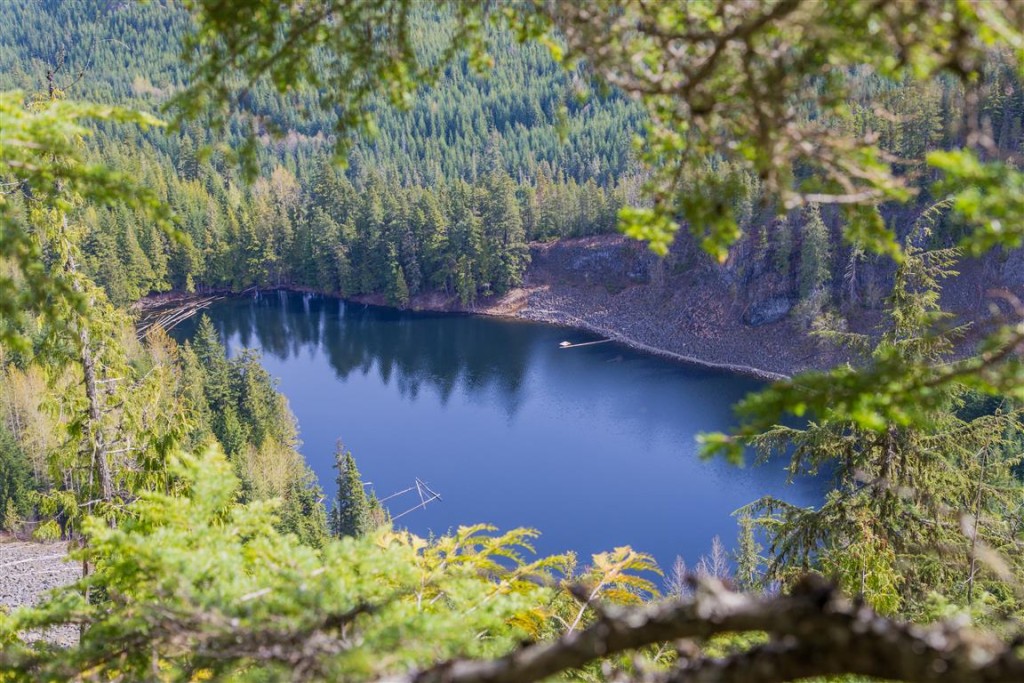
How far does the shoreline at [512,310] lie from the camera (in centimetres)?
4456

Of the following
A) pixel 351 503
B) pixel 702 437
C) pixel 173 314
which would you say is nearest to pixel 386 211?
pixel 173 314

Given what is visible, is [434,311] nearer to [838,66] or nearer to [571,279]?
[571,279]

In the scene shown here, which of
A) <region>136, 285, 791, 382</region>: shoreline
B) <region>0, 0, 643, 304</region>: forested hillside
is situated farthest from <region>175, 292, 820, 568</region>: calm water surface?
<region>0, 0, 643, 304</region>: forested hillside

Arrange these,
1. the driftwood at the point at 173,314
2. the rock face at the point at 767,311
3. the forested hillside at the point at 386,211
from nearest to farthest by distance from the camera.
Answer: the rock face at the point at 767,311, the driftwood at the point at 173,314, the forested hillside at the point at 386,211

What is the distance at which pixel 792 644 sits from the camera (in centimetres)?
247

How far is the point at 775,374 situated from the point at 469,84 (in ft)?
269

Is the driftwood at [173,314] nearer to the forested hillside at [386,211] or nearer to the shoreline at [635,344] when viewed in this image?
the forested hillside at [386,211]

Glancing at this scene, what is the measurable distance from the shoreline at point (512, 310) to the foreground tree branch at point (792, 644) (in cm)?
4117

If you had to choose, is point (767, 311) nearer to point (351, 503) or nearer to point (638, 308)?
point (638, 308)

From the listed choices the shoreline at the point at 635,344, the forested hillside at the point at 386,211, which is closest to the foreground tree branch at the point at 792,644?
the forested hillside at the point at 386,211

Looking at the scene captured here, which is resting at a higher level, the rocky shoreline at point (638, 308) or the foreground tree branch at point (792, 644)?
the foreground tree branch at point (792, 644)

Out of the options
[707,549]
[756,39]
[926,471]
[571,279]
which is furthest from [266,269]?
[756,39]

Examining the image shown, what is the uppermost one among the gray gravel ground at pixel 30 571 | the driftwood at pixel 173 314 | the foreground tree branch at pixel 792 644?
the foreground tree branch at pixel 792 644

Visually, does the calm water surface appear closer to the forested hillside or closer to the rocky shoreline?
the rocky shoreline
